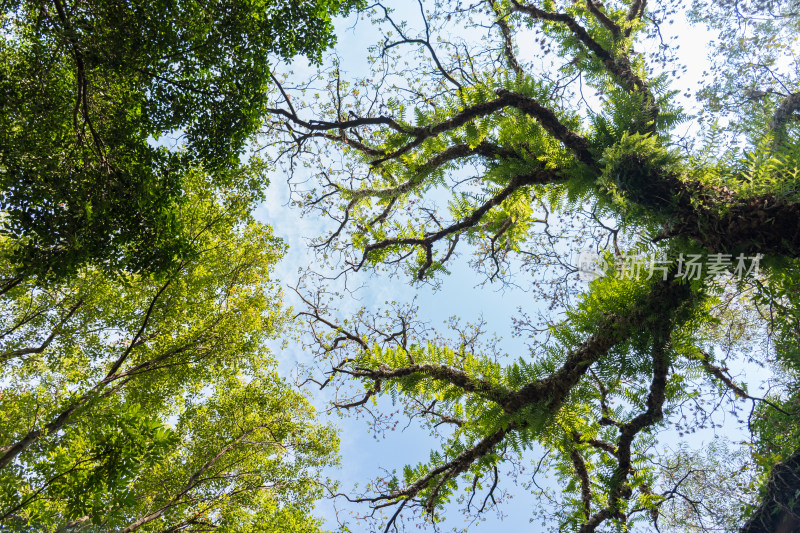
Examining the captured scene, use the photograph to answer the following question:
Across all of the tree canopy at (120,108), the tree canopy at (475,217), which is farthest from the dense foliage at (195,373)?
the tree canopy at (120,108)

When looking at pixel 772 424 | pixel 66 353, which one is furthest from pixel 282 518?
pixel 772 424

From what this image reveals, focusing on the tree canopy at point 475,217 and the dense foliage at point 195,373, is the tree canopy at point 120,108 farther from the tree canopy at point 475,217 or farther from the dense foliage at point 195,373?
the dense foliage at point 195,373

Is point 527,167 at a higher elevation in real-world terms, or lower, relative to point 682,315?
higher

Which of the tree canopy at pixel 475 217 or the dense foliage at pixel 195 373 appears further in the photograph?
the dense foliage at pixel 195 373

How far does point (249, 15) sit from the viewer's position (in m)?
2.92

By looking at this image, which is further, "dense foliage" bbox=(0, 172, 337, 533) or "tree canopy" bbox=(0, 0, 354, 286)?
"dense foliage" bbox=(0, 172, 337, 533)

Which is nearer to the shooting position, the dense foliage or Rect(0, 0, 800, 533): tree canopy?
Rect(0, 0, 800, 533): tree canopy

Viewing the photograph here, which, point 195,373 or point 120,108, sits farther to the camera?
point 195,373

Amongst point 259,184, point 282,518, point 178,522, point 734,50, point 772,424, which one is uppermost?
point 259,184

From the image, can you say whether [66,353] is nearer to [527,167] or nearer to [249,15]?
[249,15]

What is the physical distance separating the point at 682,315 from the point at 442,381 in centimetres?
187

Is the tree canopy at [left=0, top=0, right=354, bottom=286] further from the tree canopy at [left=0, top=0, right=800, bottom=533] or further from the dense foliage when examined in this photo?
the dense foliage

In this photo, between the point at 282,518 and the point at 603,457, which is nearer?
the point at 603,457

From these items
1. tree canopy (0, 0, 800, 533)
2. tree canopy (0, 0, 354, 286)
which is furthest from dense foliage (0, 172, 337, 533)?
tree canopy (0, 0, 354, 286)
